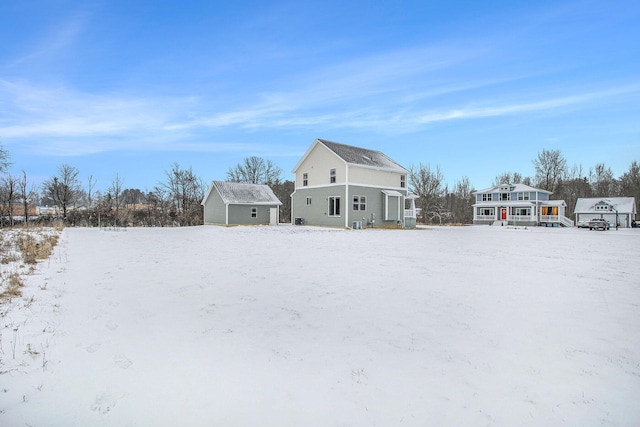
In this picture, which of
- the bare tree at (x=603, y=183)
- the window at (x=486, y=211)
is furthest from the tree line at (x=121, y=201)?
the bare tree at (x=603, y=183)

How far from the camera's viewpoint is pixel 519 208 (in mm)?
42844

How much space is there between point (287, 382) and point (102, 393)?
1.73 metres

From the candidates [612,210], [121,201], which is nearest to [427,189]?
[612,210]

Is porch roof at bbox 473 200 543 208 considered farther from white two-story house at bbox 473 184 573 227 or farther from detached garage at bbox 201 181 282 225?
detached garage at bbox 201 181 282 225

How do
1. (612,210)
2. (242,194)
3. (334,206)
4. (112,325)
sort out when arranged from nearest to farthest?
(112,325) < (334,206) < (242,194) < (612,210)

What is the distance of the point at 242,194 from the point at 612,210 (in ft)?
139

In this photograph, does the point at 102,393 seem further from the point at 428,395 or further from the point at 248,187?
the point at 248,187

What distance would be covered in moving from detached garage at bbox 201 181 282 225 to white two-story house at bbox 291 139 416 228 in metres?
4.29

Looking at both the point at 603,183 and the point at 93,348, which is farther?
the point at 603,183

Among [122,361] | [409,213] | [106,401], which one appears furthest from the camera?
[409,213]

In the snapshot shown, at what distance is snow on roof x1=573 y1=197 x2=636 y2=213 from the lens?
40.6 meters

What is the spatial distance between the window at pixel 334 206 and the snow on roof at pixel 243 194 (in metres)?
8.26

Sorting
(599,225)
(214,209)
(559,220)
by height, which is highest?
(214,209)

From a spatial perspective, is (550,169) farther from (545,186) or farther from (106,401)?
(106,401)
